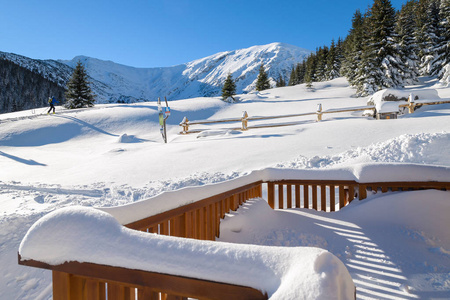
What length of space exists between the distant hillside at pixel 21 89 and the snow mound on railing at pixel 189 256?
96569 millimetres

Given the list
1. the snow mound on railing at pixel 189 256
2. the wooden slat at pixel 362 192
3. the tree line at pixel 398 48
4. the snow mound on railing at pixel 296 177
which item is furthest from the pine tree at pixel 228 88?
the snow mound on railing at pixel 189 256

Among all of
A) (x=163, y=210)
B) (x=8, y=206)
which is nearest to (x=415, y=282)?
(x=163, y=210)

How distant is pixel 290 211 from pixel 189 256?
338cm

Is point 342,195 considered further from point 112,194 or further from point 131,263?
point 112,194

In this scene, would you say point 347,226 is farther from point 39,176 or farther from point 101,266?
point 39,176

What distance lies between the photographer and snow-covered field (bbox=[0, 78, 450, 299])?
291 centimetres

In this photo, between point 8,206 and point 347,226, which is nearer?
point 347,226

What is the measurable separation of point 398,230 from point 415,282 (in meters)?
1.09

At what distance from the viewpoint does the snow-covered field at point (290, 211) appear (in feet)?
9.54

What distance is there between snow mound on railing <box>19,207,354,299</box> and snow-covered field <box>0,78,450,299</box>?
1.93m

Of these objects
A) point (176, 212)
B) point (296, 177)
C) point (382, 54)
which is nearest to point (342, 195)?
point (296, 177)

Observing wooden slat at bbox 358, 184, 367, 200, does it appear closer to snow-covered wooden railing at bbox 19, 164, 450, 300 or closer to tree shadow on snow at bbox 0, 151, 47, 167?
snow-covered wooden railing at bbox 19, 164, 450, 300

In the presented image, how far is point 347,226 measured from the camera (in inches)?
146

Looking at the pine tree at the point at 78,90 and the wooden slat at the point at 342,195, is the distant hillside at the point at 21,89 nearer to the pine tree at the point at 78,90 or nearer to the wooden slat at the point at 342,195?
the pine tree at the point at 78,90
